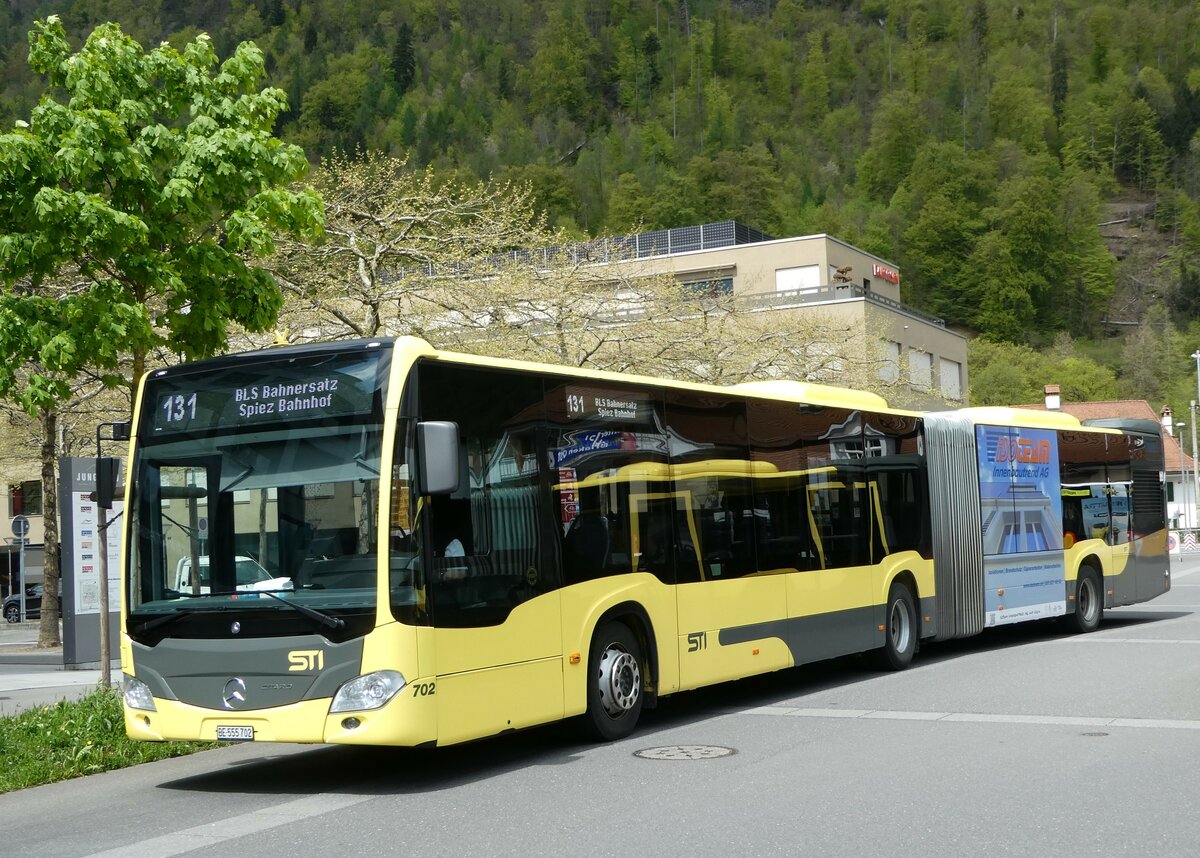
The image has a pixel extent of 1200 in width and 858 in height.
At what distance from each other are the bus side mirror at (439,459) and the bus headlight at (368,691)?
119 cm

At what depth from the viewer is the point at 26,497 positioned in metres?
56.7

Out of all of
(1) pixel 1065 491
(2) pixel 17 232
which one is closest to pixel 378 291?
(2) pixel 17 232

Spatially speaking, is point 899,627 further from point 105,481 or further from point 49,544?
point 49,544

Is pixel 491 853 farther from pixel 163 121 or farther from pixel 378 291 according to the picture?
pixel 378 291

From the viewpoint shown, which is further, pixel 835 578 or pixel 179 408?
pixel 835 578

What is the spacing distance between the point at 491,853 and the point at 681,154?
174311 millimetres

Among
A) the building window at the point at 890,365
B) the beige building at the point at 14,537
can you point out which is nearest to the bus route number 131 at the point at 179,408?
the beige building at the point at 14,537

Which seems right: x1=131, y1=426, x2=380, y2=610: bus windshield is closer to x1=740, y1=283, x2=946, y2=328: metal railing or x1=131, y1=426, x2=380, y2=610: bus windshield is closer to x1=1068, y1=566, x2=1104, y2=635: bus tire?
x1=1068, y1=566, x2=1104, y2=635: bus tire

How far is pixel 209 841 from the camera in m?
7.64

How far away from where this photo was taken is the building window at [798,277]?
66.8m

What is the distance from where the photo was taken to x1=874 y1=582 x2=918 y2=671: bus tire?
51.5 ft

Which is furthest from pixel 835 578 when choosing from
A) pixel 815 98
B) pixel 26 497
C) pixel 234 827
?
pixel 815 98

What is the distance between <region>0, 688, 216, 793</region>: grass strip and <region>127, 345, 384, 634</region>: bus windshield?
1645 mm

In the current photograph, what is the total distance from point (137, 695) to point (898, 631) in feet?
29.9
